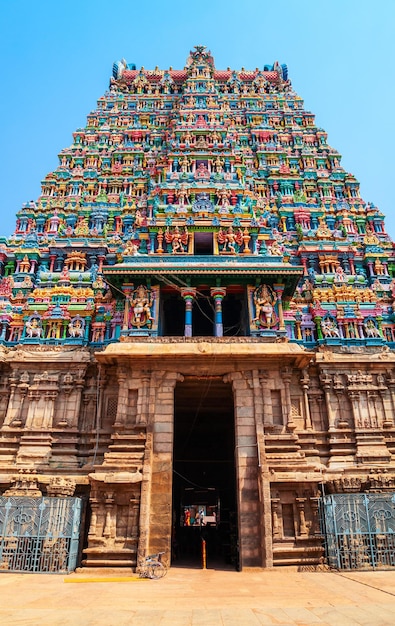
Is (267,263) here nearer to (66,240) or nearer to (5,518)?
(66,240)

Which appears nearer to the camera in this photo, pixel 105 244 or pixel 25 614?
pixel 25 614

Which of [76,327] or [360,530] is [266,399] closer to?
[360,530]

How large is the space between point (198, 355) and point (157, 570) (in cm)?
757

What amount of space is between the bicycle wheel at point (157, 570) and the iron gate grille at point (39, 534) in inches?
→ 105

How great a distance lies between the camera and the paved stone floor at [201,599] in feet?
26.1

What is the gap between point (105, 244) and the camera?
86.9 feet

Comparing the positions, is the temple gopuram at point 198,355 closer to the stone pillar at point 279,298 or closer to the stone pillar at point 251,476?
the stone pillar at point 251,476

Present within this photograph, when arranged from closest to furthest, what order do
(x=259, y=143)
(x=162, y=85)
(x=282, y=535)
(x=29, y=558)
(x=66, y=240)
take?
(x=29, y=558) < (x=282, y=535) < (x=66, y=240) < (x=259, y=143) < (x=162, y=85)

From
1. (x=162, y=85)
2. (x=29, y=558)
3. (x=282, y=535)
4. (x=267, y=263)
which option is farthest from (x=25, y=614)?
(x=162, y=85)

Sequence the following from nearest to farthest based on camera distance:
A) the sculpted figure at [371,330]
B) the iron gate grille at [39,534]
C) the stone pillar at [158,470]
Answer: the iron gate grille at [39,534] < the stone pillar at [158,470] < the sculpted figure at [371,330]

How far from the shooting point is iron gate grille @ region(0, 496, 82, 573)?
46.7 ft

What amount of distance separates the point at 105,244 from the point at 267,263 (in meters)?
10.7

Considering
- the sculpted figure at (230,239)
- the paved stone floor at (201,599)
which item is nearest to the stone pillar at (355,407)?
the paved stone floor at (201,599)

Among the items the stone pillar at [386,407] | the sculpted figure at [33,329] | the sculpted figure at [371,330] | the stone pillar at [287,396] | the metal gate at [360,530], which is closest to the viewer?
the metal gate at [360,530]
